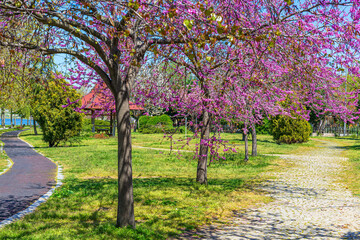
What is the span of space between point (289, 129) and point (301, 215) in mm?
24071

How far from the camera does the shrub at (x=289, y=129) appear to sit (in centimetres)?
3009

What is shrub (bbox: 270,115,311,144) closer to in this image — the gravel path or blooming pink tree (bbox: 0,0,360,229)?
the gravel path

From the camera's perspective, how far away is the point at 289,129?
30.2 meters

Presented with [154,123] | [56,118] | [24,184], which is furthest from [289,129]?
[24,184]

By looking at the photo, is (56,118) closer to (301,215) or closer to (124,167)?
(124,167)

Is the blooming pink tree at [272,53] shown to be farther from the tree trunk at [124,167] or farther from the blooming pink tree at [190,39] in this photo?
the tree trunk at [124,167]

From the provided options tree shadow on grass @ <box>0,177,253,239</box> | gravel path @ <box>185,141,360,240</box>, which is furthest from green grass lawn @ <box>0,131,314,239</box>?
gravel path @ <box>185,141,360,240</box>

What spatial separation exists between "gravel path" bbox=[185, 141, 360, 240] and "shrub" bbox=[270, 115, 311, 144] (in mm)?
18891

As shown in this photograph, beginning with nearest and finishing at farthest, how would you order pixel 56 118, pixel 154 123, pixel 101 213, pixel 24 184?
1. pixel 101 213
2. pixel 24 184
3. pixel 56 118
4. pixel 154 123

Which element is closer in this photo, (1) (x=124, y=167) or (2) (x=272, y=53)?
(1) (x=124, y=167)

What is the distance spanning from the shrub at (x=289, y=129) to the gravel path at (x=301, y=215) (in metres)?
18.9

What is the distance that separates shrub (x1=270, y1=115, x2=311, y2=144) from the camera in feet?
98.7

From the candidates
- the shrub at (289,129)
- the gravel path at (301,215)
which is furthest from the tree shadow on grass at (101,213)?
the shrub at (289,129)

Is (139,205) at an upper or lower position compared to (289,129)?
lower
